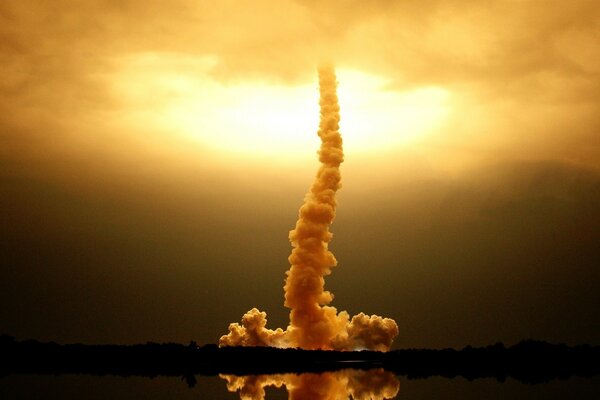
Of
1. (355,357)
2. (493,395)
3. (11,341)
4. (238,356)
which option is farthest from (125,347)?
(493,395)

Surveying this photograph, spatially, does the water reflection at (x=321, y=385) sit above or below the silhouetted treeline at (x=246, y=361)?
below

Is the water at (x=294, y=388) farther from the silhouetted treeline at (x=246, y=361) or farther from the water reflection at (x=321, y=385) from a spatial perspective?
the silhouetted treeline at (x=246, y=361)

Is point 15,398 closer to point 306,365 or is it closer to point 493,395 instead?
point 493,395

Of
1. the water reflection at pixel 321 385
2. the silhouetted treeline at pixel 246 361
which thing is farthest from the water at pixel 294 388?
the silhouetted treeline at pixel 246 361

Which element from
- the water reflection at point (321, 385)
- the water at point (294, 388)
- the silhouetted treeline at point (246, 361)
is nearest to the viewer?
the water at point (294, 388)

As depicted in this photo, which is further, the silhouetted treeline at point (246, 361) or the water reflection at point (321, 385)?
the silhouetted treeline at point (246, 361)

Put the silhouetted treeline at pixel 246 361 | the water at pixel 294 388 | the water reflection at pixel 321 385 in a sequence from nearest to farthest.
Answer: the water at pixel 294 388, the water reflection at pixel 321 385, the silhouetted treeline at pixel 246 361
